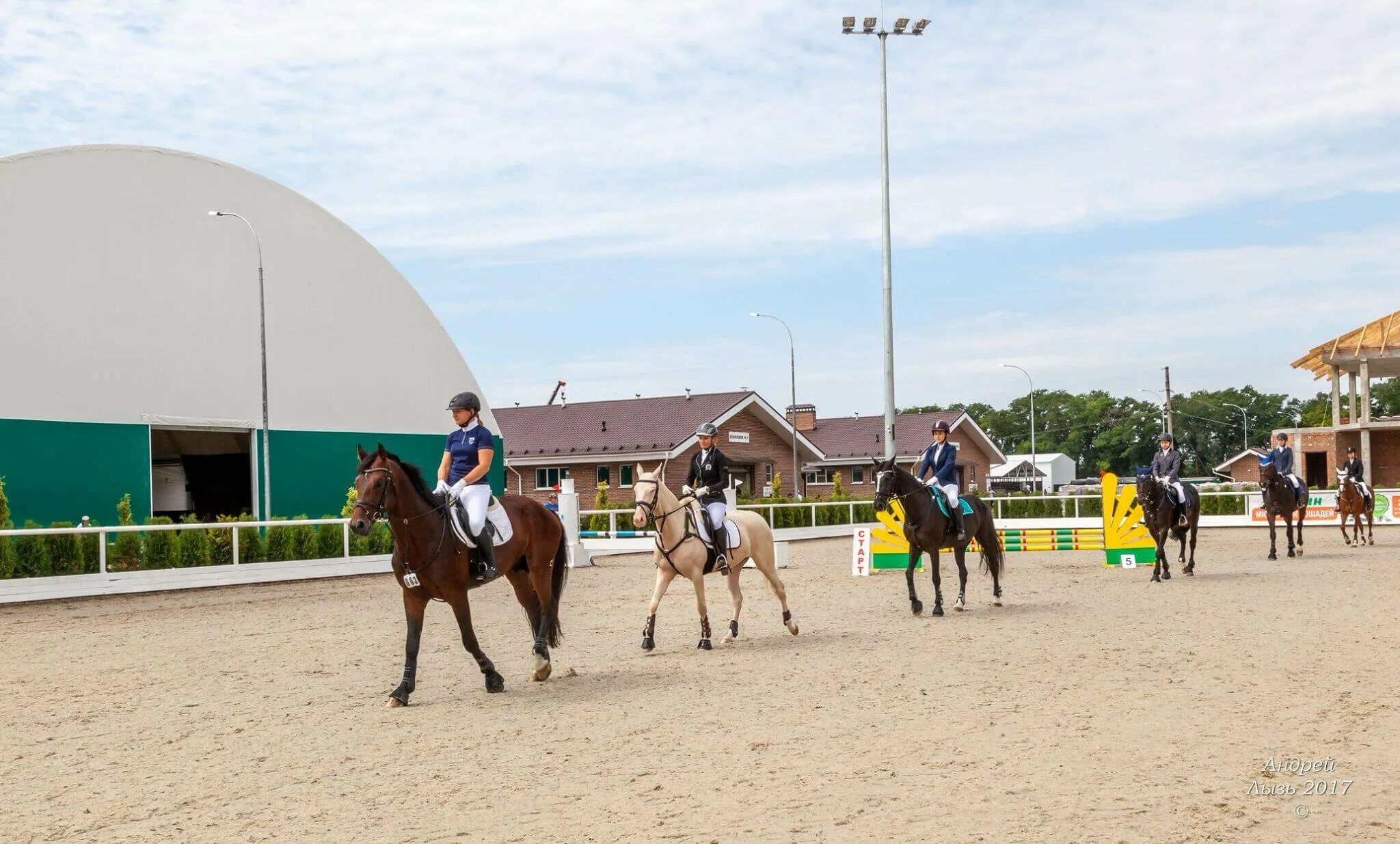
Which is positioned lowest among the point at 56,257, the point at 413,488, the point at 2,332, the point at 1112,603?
the point at 1112,603

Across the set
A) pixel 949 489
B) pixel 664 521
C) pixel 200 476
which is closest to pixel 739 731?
pixel 664 521

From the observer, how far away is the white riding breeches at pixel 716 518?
41.6 feet

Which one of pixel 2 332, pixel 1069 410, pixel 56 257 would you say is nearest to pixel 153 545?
pixel 2 332

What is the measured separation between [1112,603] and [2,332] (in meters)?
22.8

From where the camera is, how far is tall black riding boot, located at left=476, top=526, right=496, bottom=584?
33.1 feet

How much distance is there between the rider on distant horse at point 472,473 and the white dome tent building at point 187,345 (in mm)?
20249

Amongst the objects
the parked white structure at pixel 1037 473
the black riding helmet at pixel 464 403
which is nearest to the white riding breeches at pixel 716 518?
the black riding helmet at pixel 464 403

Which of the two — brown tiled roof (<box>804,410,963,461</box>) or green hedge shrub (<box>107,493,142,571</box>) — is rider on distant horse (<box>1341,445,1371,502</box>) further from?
brown tiled roof (<box>804,410,963,461</box>)

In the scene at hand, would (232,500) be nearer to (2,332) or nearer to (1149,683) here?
(2,332)

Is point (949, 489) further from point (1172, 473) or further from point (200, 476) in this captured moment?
point (200, 476)

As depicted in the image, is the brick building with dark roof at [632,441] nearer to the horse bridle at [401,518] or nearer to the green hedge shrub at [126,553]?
the green hedge shrub at [126,553]

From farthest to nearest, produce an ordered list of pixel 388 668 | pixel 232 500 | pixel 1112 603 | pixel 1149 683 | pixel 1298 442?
pixel 1298 442 < pixel 232 500 < pixel 1112 603 < pixel 388 668 < pixel 1149 683

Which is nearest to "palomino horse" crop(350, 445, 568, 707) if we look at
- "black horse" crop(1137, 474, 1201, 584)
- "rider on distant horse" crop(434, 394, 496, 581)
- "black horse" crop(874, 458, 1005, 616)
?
"rider on distant horse" crop(434, 394, 496, 581)

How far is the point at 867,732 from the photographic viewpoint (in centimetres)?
797
